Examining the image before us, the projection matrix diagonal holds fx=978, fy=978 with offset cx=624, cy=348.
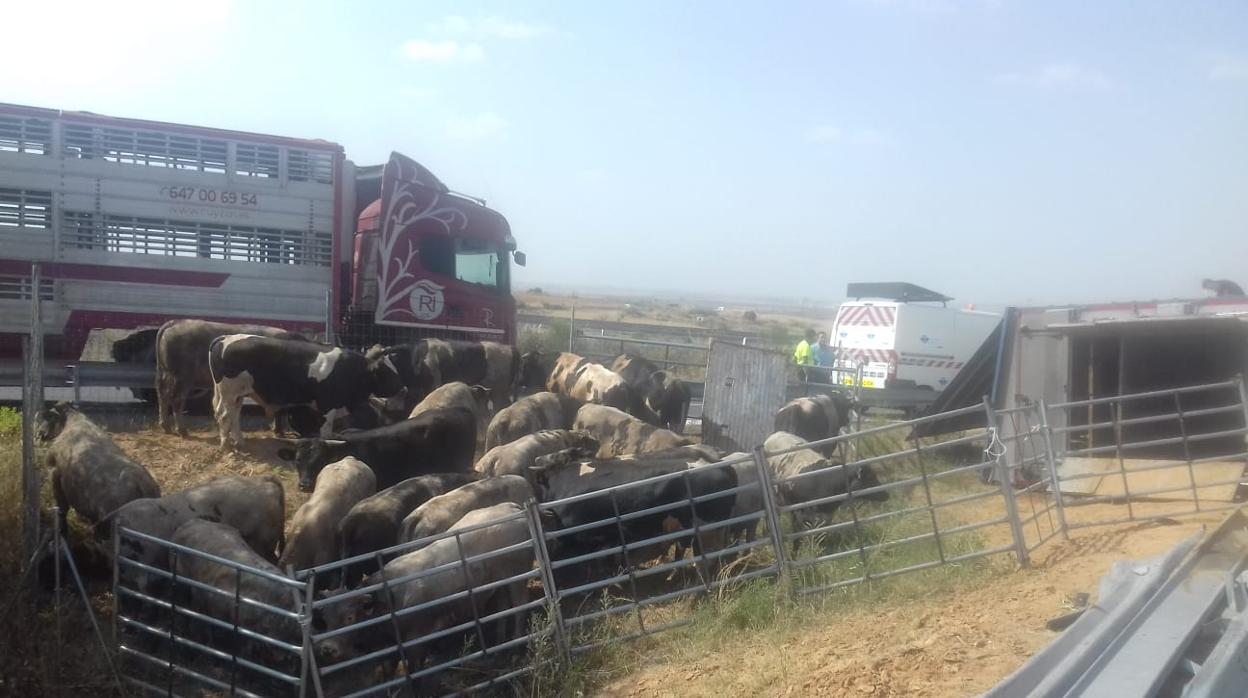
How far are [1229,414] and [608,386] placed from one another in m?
7.80

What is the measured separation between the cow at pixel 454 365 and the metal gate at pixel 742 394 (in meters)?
3.28

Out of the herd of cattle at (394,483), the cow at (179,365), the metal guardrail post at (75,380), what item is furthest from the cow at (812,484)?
the metal guardrail post at (75,380)

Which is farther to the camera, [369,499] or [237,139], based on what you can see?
[237,139]

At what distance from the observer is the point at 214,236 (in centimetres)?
1421

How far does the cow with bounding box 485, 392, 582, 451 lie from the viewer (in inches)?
474

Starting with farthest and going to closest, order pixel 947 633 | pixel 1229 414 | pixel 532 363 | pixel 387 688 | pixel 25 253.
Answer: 1. pixel 532 363
2. pixel 25 253
3. pixel 1229 414
4. pixel 387 688
5. pixel 947 633

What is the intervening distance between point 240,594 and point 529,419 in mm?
6101

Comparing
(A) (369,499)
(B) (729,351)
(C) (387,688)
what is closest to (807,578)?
(C) (387,688)

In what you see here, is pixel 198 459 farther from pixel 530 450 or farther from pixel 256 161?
pixel 256 161

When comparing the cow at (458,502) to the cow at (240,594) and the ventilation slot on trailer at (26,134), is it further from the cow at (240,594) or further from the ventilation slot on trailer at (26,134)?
the ventilation slot on trailer at (26,134)

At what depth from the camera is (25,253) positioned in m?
13.3

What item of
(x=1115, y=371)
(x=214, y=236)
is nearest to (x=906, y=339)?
(x=1115, y=371)

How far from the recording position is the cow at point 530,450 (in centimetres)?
1009

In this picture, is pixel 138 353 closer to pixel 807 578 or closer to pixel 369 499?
pixel 369 499
